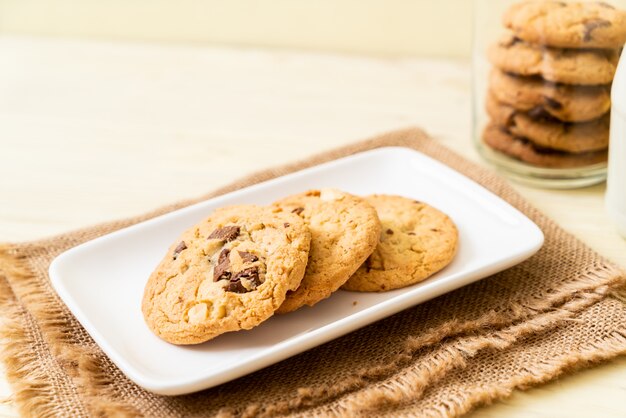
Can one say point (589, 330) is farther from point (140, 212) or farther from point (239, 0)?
point (239, 0)

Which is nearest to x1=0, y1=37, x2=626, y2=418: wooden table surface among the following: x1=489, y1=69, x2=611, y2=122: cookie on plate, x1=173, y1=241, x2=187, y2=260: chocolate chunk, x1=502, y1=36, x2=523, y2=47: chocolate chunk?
x1=489, y1=69, x2=611, y2=122: cookie on plate

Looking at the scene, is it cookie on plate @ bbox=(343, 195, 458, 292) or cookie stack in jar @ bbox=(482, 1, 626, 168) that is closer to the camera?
cookie on plate @ bbox=(343, 195, 458, 292)

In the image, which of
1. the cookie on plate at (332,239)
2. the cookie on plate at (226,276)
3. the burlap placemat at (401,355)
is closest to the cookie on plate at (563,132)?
the burlap placemat at (401,355)

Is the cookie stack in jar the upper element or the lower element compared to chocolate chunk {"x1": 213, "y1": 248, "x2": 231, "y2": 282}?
upper

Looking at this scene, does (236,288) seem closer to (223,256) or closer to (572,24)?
(223,256)

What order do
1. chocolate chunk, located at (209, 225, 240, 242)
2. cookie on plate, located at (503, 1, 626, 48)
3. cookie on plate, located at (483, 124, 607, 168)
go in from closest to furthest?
chocolate chunk, located at (209, 225, 240, 242) < cookie on plate, located at (503, 1, 626, 48) < cookie on plate, located at (483, 124, 607, 168)

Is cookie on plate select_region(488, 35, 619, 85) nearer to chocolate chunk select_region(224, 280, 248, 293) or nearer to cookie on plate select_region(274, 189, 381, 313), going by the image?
cookie on plate select_region(274, 189, 381, 313)

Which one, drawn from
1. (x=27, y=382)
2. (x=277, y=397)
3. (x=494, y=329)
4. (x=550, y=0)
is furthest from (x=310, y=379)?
(x=550, y=0)
